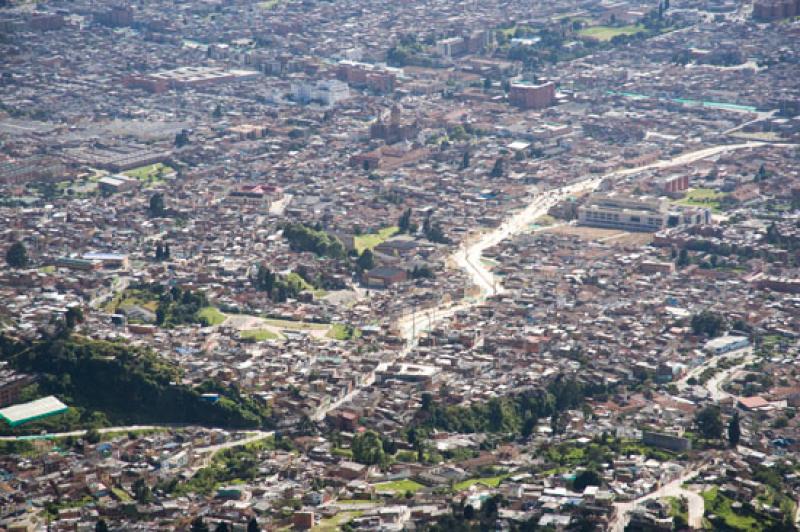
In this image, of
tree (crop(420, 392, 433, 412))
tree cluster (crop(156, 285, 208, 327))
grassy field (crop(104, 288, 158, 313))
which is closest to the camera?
tree (crop(420, 392, 433, 412))

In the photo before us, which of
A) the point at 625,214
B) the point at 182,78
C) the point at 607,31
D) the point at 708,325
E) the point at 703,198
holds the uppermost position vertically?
the point at 708,325

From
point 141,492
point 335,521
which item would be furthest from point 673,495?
point 141,492

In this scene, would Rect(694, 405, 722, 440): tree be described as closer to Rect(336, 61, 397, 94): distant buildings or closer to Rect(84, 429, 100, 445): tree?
Rect(84, 429, 100, 445): tree

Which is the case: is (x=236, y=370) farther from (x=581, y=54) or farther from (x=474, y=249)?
(x=581, y=54)

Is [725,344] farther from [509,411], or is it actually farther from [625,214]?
[625,214]

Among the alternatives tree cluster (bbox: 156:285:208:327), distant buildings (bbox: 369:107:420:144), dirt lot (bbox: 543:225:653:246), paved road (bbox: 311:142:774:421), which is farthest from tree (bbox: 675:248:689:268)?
distant buildings (bbox: 369:107:420:144)

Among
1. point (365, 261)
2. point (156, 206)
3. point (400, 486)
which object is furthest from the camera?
point (156, 206)

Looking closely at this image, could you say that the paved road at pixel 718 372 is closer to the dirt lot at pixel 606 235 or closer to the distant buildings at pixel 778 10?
the dirt lot at pixel 606 235
